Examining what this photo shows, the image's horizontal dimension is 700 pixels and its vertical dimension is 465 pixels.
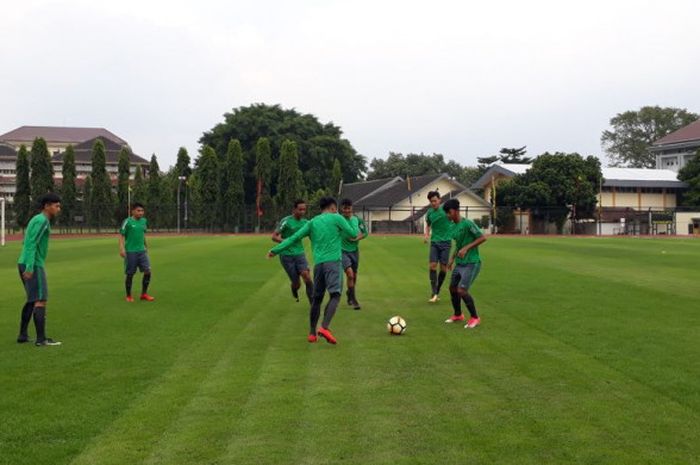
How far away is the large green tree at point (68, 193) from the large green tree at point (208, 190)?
10.5 meters

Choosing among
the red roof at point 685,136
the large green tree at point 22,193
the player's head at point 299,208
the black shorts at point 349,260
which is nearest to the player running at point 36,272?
the player's head at point 299,208

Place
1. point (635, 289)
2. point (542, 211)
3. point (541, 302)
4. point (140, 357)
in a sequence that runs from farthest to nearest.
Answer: point (542, 211), point (635, 289), point (541, 302), point (140, 357)

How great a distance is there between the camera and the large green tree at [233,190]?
61156mm

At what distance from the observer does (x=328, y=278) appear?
8359mm

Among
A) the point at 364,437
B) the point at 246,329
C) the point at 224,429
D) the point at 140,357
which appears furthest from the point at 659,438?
the point at 246,329

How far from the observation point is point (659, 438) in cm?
473

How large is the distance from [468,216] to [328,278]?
55.8 m

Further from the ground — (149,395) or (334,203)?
(334,203)

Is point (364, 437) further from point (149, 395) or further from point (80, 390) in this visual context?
point (80, 390)

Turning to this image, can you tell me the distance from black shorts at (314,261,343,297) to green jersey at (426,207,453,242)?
4354mm

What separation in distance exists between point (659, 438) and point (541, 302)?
7324 millimetres

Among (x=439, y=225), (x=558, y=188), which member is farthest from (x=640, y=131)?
(x=439, y=225)

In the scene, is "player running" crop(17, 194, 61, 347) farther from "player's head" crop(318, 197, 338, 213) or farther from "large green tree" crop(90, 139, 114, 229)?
"large green tree" crop(90, 139, 114, 229)

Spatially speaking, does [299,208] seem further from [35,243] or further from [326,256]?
[35,243]
